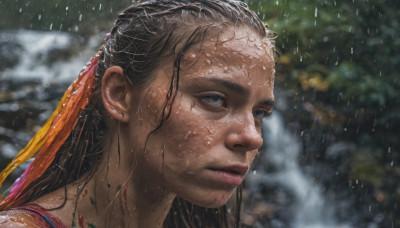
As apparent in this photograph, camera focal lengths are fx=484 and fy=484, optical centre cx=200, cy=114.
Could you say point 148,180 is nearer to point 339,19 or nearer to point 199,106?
point 199,106

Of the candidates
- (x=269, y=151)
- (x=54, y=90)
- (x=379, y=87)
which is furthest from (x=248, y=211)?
(x=54, y=90)

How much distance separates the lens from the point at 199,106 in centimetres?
184

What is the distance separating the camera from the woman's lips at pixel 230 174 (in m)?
1.82

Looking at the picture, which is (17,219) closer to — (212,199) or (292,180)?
(212,199)

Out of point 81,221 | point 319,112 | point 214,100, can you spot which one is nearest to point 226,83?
point 214,100

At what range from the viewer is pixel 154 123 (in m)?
1.87

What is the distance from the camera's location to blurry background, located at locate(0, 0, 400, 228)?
5527 mm

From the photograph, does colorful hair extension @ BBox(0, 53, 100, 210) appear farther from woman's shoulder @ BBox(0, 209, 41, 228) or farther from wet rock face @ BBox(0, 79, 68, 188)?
wet rock face @ BBox(0, 79, 68, 188)

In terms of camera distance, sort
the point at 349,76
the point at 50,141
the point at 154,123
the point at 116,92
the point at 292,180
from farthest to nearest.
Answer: the point at 292,180 < the point at 349,76 < the point at 50,141 < the point at 116,92 < the point at 154,123

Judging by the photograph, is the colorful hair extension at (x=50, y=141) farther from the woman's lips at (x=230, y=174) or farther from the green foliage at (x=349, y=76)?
the green foliage at (x=349, y=76)

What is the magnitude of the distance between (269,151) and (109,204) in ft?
15.2

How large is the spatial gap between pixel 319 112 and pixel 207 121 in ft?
15.9

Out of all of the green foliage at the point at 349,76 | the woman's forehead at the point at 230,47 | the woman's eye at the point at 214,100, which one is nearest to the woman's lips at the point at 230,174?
the woman's eye at the point at 214,100

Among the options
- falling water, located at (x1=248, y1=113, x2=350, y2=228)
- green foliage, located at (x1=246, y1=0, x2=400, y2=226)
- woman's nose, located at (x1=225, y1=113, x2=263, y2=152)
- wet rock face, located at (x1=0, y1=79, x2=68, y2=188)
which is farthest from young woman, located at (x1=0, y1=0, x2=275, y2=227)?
falling water, located at (x1=248, y1=113, x2=350, y2=228)
